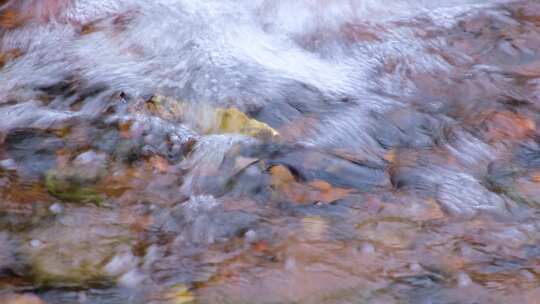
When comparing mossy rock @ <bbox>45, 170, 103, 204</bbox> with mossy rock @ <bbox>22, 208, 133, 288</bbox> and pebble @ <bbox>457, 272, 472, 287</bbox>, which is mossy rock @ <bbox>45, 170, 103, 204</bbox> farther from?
pebble @ <bbox>457, 272, 472, 287</bbox>

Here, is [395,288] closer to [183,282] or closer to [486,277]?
[486,277]

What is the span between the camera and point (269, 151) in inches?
136

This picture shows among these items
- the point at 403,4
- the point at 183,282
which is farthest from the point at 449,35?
the point at 183,282

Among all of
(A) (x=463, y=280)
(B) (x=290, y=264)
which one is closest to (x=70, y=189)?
(B) (x=290, y=264)

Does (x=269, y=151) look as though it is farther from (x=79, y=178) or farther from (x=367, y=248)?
(x=79, y=178)

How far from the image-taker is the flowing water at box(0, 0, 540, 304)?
273 cm

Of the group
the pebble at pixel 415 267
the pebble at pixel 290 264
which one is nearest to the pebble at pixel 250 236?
the pebble at pixel 290 264

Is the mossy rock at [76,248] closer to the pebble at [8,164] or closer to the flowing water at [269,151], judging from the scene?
the flowing water at [269,151]

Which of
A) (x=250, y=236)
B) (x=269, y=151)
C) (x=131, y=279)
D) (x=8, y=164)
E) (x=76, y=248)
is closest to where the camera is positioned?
(x=131, y=279)

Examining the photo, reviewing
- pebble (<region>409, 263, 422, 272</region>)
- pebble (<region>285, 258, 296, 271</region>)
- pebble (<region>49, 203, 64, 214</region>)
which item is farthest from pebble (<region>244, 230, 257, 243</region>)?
pebble (<region>49, 203, 64, 214</region>)

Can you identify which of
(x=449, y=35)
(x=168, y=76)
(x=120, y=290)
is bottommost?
(x=120, y=290)

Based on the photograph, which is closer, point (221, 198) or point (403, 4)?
point (221, 198)

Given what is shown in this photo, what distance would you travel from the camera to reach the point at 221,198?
3.18m

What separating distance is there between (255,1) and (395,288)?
2798 mm
